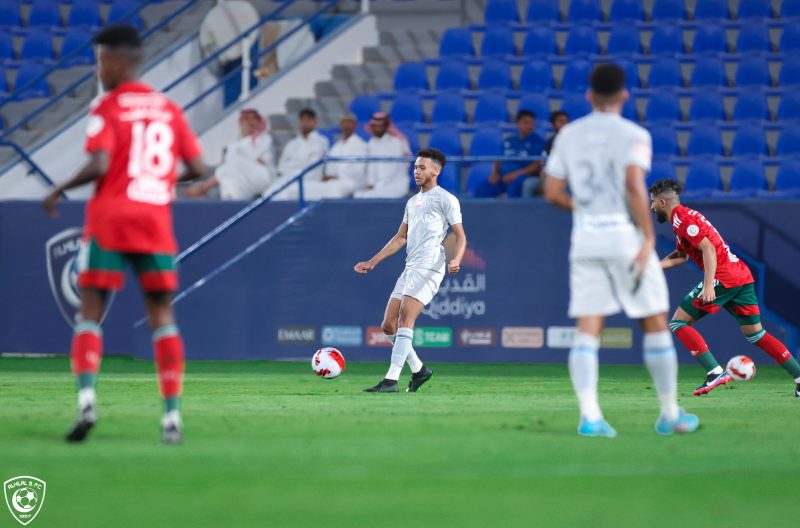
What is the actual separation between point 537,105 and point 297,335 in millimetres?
5239

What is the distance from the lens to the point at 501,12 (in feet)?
71.4

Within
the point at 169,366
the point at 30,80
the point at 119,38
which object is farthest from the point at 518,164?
the point at 169,366

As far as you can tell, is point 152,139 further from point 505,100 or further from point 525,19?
point 525,19

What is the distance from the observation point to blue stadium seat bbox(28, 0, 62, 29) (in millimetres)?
23953

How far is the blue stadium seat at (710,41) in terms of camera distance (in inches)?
799

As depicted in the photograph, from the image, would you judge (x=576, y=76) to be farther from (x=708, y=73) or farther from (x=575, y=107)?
(x=708, y=73)

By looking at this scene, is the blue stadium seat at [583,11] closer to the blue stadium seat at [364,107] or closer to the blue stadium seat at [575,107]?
the blue stadium seat at [575,107]

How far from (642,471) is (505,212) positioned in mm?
11306

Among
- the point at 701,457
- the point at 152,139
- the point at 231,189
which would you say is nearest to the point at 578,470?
the point at 701,457

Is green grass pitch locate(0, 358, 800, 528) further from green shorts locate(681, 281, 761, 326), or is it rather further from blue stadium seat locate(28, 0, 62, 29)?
blue stadium seat locate(28, 0, 62, 29)

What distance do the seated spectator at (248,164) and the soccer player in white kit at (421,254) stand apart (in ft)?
21.9

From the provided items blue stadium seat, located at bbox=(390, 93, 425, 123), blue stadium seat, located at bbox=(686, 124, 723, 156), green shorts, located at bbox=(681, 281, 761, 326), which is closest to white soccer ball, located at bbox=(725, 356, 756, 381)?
green shorts, located at bbox=(681, 281, 761, 326)

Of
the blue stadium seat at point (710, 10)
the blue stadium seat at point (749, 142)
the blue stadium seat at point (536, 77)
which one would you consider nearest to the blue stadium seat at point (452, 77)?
the blue stadium seat at point (536, 77)

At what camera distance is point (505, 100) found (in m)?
20.2
